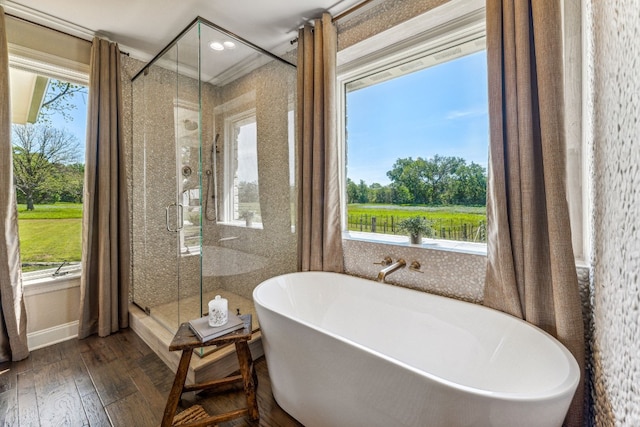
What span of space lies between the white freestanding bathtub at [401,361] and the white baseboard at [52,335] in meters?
1.86

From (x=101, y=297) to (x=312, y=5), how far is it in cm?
286

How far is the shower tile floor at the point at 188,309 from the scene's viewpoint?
203 centimetres

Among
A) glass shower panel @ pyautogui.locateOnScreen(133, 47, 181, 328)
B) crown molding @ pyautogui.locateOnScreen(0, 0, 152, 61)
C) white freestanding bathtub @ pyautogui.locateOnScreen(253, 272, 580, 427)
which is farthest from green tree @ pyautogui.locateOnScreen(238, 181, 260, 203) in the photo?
crown molding @ pyautogui.locateOnScreen(0, 0, 152, 61)

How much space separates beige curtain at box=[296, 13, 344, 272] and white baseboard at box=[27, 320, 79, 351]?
203 centimetres

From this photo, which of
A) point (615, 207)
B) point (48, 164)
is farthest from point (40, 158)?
point (615, 207)

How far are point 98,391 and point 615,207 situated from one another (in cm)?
265

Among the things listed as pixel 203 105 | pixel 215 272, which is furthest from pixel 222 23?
pixel 215 272

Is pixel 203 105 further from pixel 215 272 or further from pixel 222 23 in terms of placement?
pixel 215 272

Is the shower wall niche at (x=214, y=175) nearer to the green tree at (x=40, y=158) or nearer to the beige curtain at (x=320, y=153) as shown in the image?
the beige curtain at (x=320, y=153)

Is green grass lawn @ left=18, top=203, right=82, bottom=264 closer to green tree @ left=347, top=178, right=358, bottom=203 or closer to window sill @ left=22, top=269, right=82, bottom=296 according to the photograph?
window sill @ left=22, top=269, right=82, bottom=296

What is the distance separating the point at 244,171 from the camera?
262 cm

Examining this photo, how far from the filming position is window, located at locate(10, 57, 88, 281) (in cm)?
221

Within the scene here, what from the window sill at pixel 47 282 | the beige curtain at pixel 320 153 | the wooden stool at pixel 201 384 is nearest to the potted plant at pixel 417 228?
the beige curtain at pixel 320 153

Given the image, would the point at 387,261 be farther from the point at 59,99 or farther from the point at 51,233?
the point at 59,99
